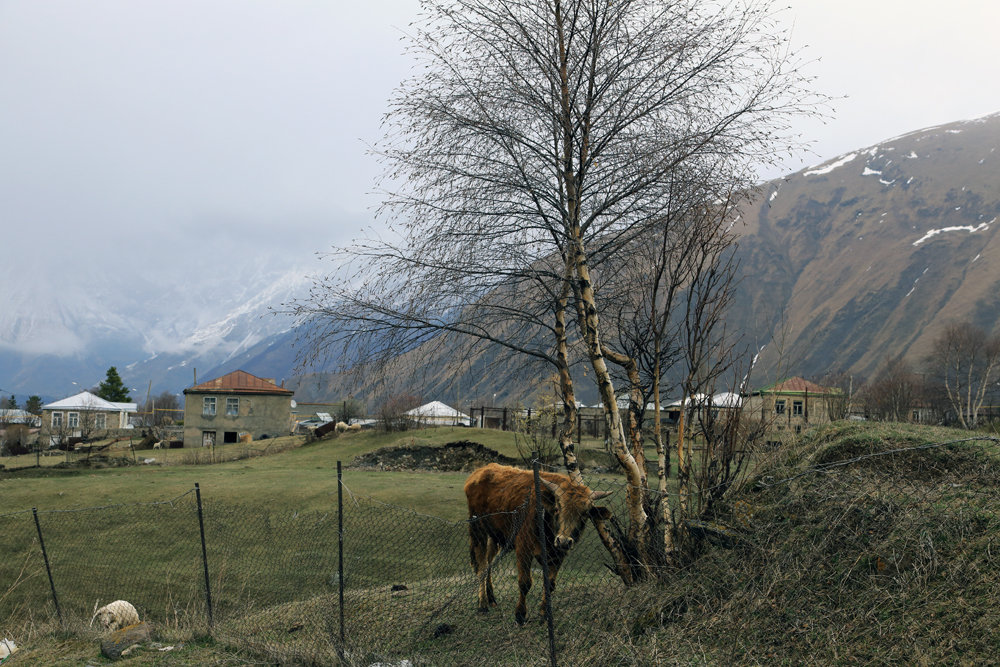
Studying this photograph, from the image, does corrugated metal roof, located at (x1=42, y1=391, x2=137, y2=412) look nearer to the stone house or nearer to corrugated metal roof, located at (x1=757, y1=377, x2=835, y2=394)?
the stone house

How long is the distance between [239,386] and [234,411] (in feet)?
6.39

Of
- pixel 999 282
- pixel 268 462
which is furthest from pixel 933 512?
pixel 999 282

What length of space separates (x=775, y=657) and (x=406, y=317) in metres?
4.63

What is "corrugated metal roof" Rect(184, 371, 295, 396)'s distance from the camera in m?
59.9

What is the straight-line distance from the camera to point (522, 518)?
24.8ft

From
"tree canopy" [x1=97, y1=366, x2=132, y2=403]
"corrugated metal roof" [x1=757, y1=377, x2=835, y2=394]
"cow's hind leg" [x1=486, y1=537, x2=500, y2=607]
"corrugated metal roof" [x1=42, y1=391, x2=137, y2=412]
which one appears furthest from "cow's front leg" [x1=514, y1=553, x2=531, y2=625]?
"tree canopy" [x1=97, y1=366, x2=132, y2=403]

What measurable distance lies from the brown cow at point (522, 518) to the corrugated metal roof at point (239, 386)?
53755 mm

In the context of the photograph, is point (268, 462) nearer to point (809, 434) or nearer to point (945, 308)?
point (809, 434)

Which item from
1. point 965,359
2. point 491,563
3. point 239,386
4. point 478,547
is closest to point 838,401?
point 478,547

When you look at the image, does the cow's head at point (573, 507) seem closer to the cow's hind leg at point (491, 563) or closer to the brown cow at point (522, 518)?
the brown cow at point (522, 518)

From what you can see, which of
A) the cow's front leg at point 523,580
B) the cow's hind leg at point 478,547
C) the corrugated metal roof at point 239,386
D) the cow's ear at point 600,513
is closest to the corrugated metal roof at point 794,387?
the cow's ear at point 600,513

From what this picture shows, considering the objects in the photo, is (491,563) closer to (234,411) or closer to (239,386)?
(234,411)

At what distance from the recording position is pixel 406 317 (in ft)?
26.5

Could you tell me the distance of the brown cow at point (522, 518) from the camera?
701cm
